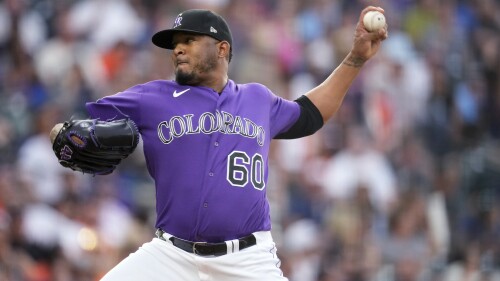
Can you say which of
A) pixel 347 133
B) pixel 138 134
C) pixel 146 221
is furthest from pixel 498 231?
pixel 138 134

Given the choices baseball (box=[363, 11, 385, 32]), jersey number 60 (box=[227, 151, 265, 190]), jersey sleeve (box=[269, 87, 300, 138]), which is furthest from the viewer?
baseball (box=[363, 11, 385, 32])

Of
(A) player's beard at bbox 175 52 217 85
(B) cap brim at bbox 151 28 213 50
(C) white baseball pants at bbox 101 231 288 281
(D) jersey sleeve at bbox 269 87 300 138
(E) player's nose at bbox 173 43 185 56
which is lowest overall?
(C) white baseball pants at bbox 101 231 288 281

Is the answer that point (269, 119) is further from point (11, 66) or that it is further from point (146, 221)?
point (11, 66)

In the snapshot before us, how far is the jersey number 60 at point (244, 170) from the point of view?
6.15 meters

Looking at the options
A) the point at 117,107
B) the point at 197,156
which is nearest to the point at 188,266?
the point at 197,156

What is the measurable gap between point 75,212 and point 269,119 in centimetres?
420

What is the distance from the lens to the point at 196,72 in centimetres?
634

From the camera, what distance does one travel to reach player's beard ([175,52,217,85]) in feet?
20.7

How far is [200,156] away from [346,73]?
126 cm

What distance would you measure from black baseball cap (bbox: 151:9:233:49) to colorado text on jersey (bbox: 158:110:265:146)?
470 mm

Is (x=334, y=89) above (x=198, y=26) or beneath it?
beneath

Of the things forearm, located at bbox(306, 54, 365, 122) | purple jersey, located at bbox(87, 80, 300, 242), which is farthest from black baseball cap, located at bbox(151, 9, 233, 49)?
forearm, located at bbox(306, 54, 365, 122)

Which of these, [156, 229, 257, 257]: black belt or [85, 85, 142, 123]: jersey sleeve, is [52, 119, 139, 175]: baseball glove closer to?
[85, 85, 142, 123]: jersey sleeve

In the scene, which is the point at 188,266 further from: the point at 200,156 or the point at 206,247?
the point at 200,156
